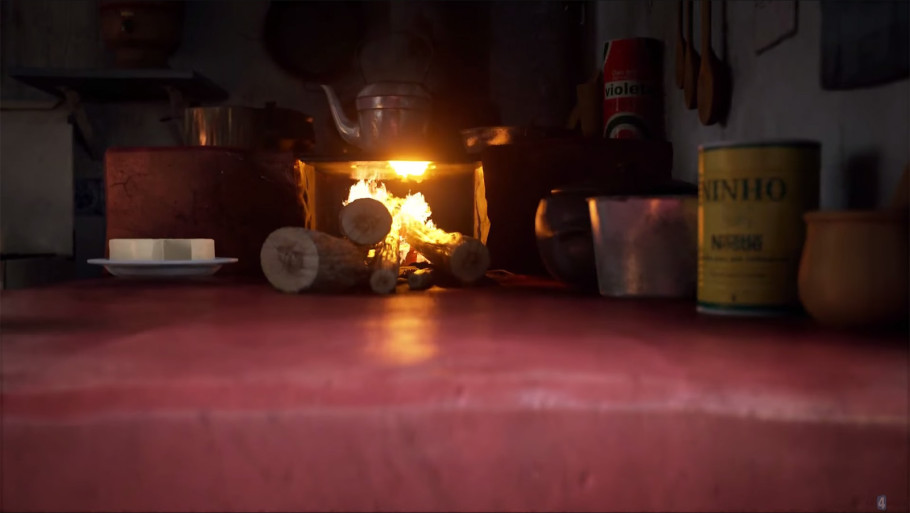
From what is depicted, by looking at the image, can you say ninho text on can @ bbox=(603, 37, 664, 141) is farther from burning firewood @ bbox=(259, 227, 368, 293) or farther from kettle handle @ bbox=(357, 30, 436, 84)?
kettle handle @ bbox=(357, 30, 436, 84)

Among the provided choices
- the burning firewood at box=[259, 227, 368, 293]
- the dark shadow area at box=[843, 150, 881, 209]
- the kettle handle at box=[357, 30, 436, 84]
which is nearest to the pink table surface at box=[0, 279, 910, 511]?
the dark shadow area at box=[843, 150, 881, 209]

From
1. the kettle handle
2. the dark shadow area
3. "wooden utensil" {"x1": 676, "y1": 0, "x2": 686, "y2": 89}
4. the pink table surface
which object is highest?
the kettle handle

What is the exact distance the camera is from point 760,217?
0.95m

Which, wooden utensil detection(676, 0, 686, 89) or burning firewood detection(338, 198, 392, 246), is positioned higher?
wooden utensil detection(676, 0, 686, 89)

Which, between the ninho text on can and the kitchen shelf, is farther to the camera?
the kitchen shelf

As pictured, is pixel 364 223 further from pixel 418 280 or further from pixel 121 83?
pixel 121 83

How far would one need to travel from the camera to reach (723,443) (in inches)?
22.8

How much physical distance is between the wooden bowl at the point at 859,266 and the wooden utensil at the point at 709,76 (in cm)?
66

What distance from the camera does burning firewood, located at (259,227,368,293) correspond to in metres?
1.33

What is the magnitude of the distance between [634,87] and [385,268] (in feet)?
2.66

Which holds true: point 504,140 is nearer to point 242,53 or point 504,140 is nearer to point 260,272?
point 260,272

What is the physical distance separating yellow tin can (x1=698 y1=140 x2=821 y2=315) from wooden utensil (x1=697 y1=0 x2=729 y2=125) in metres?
0.54

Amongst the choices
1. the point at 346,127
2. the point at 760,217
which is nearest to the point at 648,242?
the point at 760,217

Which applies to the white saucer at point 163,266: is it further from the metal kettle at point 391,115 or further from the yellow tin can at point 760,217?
the yellow tin can at point 760,217
